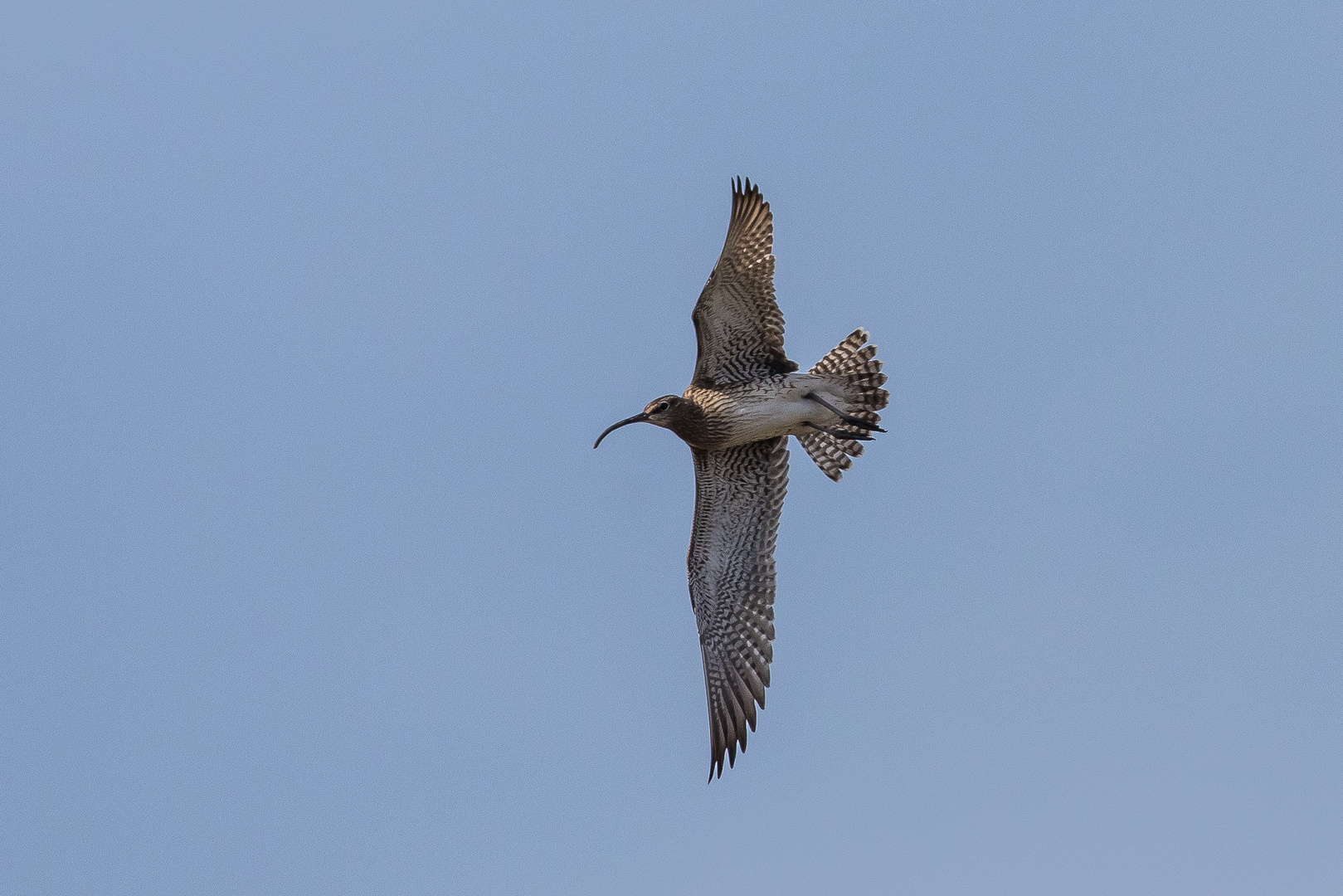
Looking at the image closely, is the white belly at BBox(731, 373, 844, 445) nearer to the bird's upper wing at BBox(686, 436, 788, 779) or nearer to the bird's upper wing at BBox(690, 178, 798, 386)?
the bird's upper wing at BBox(690, 178, 798, 386)

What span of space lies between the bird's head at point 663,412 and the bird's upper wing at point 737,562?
678 millimetres

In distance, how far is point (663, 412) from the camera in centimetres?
1617

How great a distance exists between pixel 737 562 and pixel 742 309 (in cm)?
284

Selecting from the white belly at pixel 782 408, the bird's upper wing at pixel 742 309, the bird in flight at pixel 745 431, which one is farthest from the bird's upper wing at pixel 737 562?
the bird's upper wing at pixel 742 309

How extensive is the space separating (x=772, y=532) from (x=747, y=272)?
9.60 ft

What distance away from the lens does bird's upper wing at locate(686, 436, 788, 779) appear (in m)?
16.7

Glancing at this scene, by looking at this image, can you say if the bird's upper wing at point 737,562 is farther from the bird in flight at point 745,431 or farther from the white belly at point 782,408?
the white belly at point 782,408

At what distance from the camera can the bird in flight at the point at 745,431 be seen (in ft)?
51.3

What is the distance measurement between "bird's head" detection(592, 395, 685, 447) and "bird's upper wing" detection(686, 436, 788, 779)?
0.68 metres

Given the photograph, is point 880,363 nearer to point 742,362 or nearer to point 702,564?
point 742,362

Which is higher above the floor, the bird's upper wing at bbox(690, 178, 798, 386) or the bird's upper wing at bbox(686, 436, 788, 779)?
the bird's upper wing at bbox(690, 178, 798, 386)

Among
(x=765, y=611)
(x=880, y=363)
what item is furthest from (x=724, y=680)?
(x=880, y=363)

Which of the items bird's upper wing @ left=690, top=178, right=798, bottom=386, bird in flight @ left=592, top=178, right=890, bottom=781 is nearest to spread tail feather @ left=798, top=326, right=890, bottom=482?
bird in flight @ left=592, top=178, right=890, bottom=781

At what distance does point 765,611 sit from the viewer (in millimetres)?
16781
